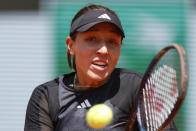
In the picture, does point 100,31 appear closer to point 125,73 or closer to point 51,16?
point 125,73

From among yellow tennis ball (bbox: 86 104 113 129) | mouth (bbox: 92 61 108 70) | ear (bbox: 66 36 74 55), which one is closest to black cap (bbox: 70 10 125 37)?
ear (bbox: 66 36 74 55)

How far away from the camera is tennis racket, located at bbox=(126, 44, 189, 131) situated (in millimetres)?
2641

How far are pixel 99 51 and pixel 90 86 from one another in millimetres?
292

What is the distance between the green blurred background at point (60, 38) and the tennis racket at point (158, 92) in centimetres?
329

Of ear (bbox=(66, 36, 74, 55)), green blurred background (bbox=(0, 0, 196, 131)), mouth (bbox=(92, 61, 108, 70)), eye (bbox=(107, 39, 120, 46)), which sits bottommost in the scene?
green blurred background (bbox=(0, 0, 196, 131))

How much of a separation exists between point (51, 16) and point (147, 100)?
11.9 feet

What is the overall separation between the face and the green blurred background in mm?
3252

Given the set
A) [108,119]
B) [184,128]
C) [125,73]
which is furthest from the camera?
[184,128]

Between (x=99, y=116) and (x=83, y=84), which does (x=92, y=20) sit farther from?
(x=99, y=116)

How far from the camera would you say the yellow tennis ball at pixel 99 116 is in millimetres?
2797

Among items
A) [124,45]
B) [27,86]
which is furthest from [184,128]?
[27,86]

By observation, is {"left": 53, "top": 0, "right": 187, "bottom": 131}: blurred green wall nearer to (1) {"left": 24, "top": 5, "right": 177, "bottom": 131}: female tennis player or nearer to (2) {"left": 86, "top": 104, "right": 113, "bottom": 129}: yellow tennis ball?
(1) {"left": 24, "top": 5, "right": 177, "bottom": 131}: female tennis player

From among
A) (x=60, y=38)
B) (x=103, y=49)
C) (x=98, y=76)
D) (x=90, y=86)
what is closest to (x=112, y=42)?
(x=103, y=49)

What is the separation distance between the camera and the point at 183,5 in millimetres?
6207
